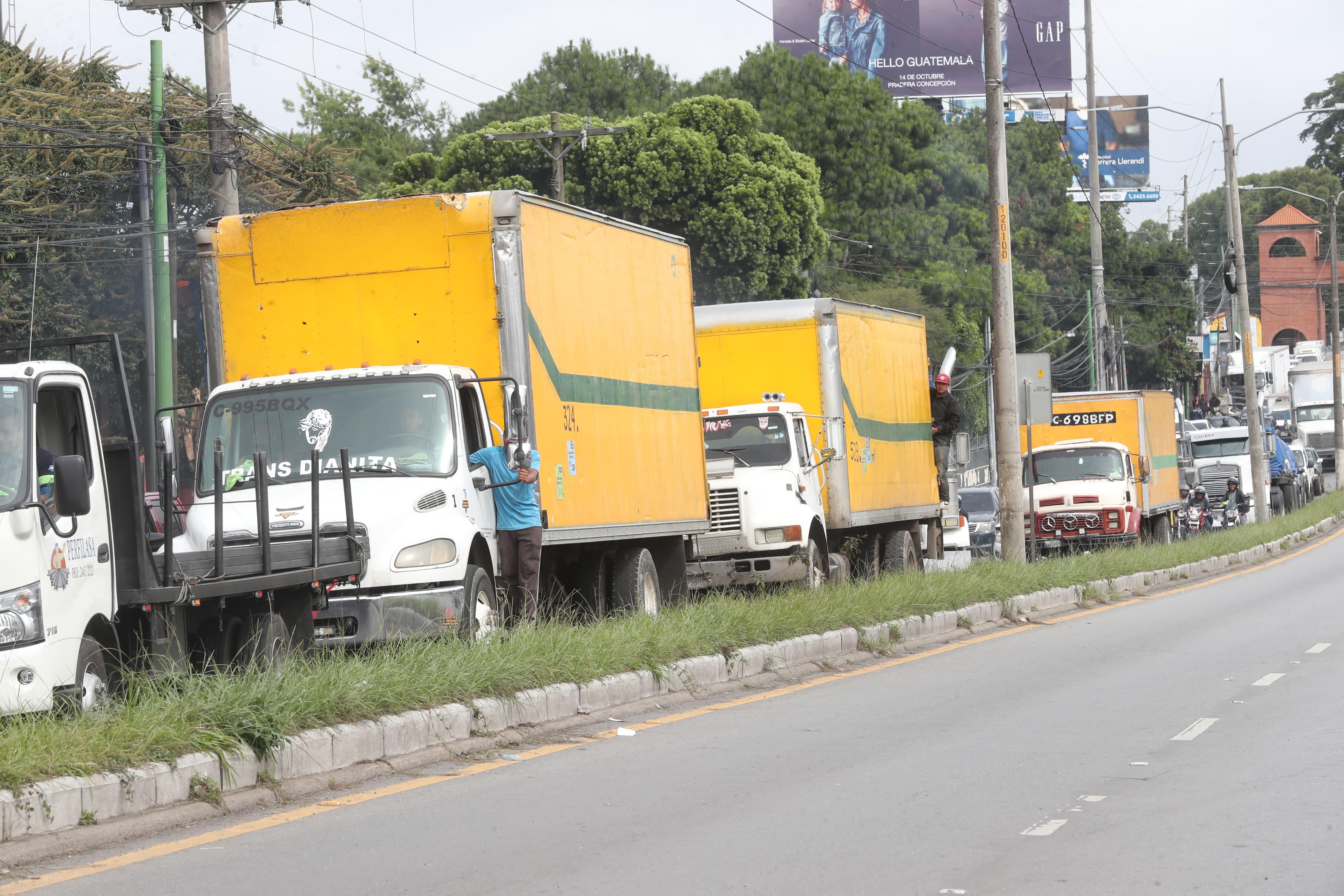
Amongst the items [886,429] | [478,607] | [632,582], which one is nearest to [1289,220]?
[886,429]

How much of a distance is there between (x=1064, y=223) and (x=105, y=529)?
7057 centimetres

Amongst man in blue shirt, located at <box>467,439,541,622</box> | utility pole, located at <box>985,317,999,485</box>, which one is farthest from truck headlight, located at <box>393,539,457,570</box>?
→ utility pole, located at <box>985,317,999,485</box>

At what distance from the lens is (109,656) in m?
8.89

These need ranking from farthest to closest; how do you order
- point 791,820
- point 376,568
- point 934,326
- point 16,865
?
1. point 934,326
2. point 376,568
3. point 791,820
4. point 16,865

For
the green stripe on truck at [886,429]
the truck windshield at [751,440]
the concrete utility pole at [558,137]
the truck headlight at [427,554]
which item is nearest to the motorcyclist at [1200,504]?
the concrete utility pole at [558,137]

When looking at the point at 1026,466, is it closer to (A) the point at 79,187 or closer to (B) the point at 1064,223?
(A) the point at 79,187

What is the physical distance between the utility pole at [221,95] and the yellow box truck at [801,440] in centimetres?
569

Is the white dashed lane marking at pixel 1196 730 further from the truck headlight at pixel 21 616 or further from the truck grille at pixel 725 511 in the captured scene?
the truck grille at pixel 725 511

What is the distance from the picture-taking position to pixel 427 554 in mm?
10984

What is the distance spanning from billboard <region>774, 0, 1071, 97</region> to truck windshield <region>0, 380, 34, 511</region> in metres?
73.2

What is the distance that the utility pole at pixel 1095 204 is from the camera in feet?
160

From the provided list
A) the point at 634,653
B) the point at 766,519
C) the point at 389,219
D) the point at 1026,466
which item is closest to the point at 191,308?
the point at 1026,466

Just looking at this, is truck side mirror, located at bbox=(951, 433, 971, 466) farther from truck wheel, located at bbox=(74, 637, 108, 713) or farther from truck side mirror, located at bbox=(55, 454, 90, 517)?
truck side mirror, located at bbox=(55, 454, 90, 517)

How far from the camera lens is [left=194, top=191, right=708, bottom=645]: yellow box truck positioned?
36.3ft
